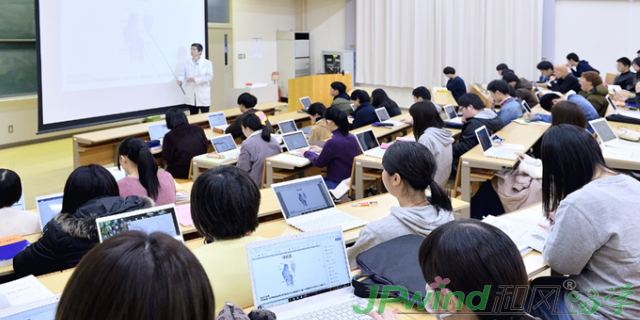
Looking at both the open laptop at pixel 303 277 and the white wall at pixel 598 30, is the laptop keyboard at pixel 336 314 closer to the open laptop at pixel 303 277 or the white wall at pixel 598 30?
the open laptop at pixel 303 277

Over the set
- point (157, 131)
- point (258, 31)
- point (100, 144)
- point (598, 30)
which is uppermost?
point (258, 31)

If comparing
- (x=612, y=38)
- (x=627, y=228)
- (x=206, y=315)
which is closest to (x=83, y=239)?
(x=206, y=315)

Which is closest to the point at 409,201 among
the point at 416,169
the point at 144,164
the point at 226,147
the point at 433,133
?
the point at 416,169

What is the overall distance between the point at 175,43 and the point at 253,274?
7.24 m

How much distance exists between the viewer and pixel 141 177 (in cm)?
375

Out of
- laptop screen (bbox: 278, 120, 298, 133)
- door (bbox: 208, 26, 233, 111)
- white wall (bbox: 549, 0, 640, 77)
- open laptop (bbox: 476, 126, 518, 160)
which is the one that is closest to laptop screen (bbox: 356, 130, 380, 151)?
open laptop (bbox: 476, 126, 518, 160)

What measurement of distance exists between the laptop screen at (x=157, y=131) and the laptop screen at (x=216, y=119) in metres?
0.76

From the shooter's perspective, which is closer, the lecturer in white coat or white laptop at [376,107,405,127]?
white laptop at [376,107,405,127]

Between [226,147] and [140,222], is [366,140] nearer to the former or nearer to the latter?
[226,147]

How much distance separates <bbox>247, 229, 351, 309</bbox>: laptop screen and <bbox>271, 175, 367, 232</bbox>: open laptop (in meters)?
1.11

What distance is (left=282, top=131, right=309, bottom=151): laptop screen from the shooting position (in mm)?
5863

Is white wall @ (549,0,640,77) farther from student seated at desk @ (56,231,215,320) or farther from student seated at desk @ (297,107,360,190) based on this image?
student seated at desk @ (56,231,215,320)

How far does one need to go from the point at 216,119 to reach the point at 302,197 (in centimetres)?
419

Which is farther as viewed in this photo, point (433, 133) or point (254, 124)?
point (254, 124)
